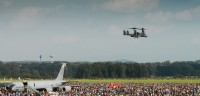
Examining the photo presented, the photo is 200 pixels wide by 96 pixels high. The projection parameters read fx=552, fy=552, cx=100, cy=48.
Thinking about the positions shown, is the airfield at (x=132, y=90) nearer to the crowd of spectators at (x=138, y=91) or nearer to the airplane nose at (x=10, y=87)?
the crowd of spectators at (x=138, y=91)

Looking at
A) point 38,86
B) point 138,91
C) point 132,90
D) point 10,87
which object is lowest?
point 138,91

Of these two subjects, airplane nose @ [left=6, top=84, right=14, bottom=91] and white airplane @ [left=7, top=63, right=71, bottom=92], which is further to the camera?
airplane nose @ [left=6, top=84, right=14, bottom=91]

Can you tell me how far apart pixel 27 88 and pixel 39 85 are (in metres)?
8.16

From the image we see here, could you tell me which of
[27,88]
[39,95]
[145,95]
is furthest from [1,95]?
[145,95]

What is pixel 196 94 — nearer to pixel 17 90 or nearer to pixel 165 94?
pixel 165 94

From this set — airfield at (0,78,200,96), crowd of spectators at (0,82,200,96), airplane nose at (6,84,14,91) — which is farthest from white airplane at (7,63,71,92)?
airfield at (0,78,200,96)

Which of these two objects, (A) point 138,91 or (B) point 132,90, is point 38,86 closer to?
(B) point 132,90

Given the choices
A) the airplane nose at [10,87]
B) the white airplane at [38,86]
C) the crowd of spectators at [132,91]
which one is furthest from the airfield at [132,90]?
→ the airplane nose at [10,87]

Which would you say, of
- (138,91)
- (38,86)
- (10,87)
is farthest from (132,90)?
(10,87)

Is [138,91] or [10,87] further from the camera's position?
[10,87]

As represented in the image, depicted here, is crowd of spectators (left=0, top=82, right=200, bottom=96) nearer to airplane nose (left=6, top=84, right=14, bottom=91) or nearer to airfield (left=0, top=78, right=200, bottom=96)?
airfield (left=0, top=78, right=200, bottom=96)

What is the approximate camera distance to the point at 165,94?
64250 millimetres

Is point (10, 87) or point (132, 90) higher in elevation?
point (10, 87)

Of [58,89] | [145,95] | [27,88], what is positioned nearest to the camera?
[145,95]
